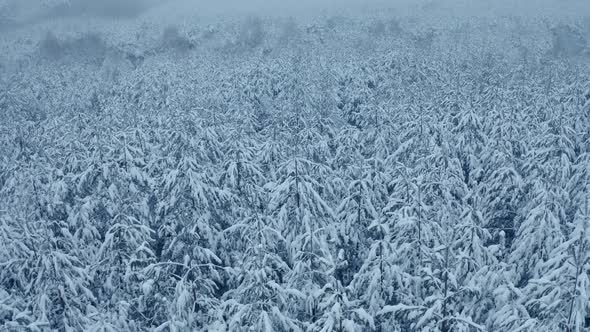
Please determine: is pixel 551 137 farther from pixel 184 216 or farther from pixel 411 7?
pixel 411 7

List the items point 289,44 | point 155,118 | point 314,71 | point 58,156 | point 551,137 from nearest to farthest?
point 551,137, point 58,156, point 155,118, point 314,71, point 289,44

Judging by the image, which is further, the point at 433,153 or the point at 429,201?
the point at 433,153

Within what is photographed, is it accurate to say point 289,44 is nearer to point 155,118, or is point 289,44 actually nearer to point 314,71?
point 314,71

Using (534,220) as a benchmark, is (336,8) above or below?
above

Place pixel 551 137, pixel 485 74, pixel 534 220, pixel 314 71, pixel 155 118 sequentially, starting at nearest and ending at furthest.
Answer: pixel 534 220
pixel 551 137
pixel 155 118
pixel 485 74
pixel 314 71

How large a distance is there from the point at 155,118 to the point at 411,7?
48.8 meters

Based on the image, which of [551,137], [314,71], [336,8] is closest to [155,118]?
[314,71]

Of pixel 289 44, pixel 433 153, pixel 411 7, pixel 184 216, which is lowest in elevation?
pixel 184 216

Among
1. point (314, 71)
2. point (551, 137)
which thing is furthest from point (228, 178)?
point (314, 71)

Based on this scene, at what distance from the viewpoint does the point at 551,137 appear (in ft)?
44.3

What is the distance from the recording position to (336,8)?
60.0 m

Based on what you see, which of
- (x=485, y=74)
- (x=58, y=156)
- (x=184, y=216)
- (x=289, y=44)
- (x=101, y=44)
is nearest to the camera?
(x=184, y=216)

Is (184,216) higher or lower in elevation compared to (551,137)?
lower

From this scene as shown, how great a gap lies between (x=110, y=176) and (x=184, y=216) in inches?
142
